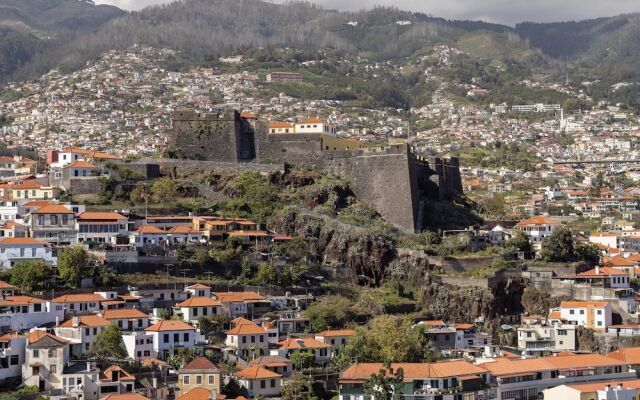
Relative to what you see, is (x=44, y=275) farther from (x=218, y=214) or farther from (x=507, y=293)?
(x=507, y=293)

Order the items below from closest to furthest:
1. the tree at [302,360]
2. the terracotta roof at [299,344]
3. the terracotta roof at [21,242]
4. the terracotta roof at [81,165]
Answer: the tree at [302,360]
the terracotta roof at [299,344]
the terracotta roof at [21,242]
the terracotta roof at [81,165]

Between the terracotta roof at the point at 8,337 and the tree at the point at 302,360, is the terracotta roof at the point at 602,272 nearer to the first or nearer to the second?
the tree at the point at 302,360

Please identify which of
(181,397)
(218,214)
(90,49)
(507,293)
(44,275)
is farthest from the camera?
(90,49)

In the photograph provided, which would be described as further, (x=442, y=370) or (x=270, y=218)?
(x=270, y=218)

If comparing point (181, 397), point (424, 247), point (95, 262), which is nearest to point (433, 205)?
point (424, 247)

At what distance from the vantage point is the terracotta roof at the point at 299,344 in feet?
168

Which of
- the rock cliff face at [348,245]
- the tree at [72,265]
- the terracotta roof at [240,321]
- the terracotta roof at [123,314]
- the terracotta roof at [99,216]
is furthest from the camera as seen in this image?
the rock cliff face at [348,245]

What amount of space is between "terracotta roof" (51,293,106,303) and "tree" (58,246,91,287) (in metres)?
1.50

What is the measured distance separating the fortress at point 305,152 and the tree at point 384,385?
24815 mm

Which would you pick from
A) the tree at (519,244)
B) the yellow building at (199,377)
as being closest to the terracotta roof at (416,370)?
the yellow building at (199,377)

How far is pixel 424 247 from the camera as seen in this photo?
64.2m

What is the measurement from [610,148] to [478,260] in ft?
278

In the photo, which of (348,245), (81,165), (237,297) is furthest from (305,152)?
(237,297)

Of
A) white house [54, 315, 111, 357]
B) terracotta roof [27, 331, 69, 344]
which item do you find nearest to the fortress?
white house [54, 315, 111, 357]
